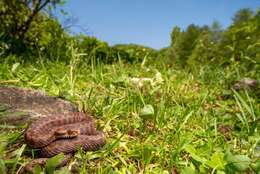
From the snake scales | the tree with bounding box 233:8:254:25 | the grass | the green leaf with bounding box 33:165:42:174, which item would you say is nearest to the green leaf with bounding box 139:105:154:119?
the grass

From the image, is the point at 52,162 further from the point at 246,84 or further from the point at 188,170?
the point at 246,84

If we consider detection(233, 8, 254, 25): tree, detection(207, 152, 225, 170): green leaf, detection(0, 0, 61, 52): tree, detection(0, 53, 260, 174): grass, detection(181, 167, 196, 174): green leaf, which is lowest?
detection(181, 167, 196, 174): green leaf

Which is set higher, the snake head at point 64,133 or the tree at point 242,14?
the tree at point 242,14

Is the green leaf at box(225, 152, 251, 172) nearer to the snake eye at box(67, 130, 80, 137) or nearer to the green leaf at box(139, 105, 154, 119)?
the green leaf at box(139, 105, 154, 119)

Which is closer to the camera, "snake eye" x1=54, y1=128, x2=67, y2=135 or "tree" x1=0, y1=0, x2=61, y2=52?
"snake eye" x1=54, y1=128, x2=67, y2=135

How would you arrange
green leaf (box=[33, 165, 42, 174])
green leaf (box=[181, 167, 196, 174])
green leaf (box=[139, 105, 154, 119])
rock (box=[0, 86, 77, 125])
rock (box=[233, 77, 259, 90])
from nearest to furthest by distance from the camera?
green leaf (box=[33, 165, 42, 174]) < green leaf (box=[181, 167, 196, 174]) < rock (box=[0, 86, 77, 125]) < green leaf (box=[139, 105, 154, 119]) < rock (box=[233, 77, 259, 90])

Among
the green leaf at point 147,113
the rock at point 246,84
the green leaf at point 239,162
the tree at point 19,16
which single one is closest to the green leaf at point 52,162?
the green leaf at point 239,162

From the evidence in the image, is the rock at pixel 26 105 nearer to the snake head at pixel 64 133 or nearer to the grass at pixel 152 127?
the grass at pixel 152 127

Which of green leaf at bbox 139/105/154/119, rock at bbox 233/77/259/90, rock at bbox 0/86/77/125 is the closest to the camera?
rock at bbox 0/86/77/125

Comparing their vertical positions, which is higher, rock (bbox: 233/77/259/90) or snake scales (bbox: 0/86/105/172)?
rock (bbox: 233/77/259/90)
